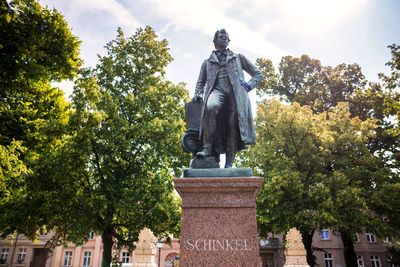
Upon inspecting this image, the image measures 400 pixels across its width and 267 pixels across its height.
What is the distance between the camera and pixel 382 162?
17375mm

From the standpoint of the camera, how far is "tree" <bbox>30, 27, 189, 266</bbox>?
11.6 m

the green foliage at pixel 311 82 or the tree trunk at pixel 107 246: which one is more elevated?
the green foliage at pixel 311 82

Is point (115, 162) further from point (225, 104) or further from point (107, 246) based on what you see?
point (225, 104)

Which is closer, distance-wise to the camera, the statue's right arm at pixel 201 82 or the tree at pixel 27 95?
the statue's right arm at pixel 201 82

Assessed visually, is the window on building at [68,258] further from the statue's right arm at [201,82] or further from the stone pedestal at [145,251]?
the statue's right arm at [201,82]

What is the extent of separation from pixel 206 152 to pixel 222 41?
208 centimetres

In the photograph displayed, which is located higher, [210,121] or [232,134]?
[210,121]

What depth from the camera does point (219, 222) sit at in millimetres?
3705

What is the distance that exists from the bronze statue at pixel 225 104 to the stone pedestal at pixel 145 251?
8304mm

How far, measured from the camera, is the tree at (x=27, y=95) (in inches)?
450

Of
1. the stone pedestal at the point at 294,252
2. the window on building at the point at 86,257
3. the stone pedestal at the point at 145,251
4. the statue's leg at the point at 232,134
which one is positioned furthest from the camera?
the window on building at the point at 86,257

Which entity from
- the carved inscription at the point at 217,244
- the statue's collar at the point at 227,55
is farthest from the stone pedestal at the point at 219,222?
the statue's collar at the point at 227,55

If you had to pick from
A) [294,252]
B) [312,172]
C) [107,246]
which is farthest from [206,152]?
[312,172]

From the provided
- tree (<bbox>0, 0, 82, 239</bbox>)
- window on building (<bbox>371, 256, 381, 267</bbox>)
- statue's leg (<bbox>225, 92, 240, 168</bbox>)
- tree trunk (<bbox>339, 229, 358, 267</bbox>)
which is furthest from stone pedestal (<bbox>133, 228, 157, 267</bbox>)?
window on building (<bbox>371, 256, 381, 267</bbox>)
